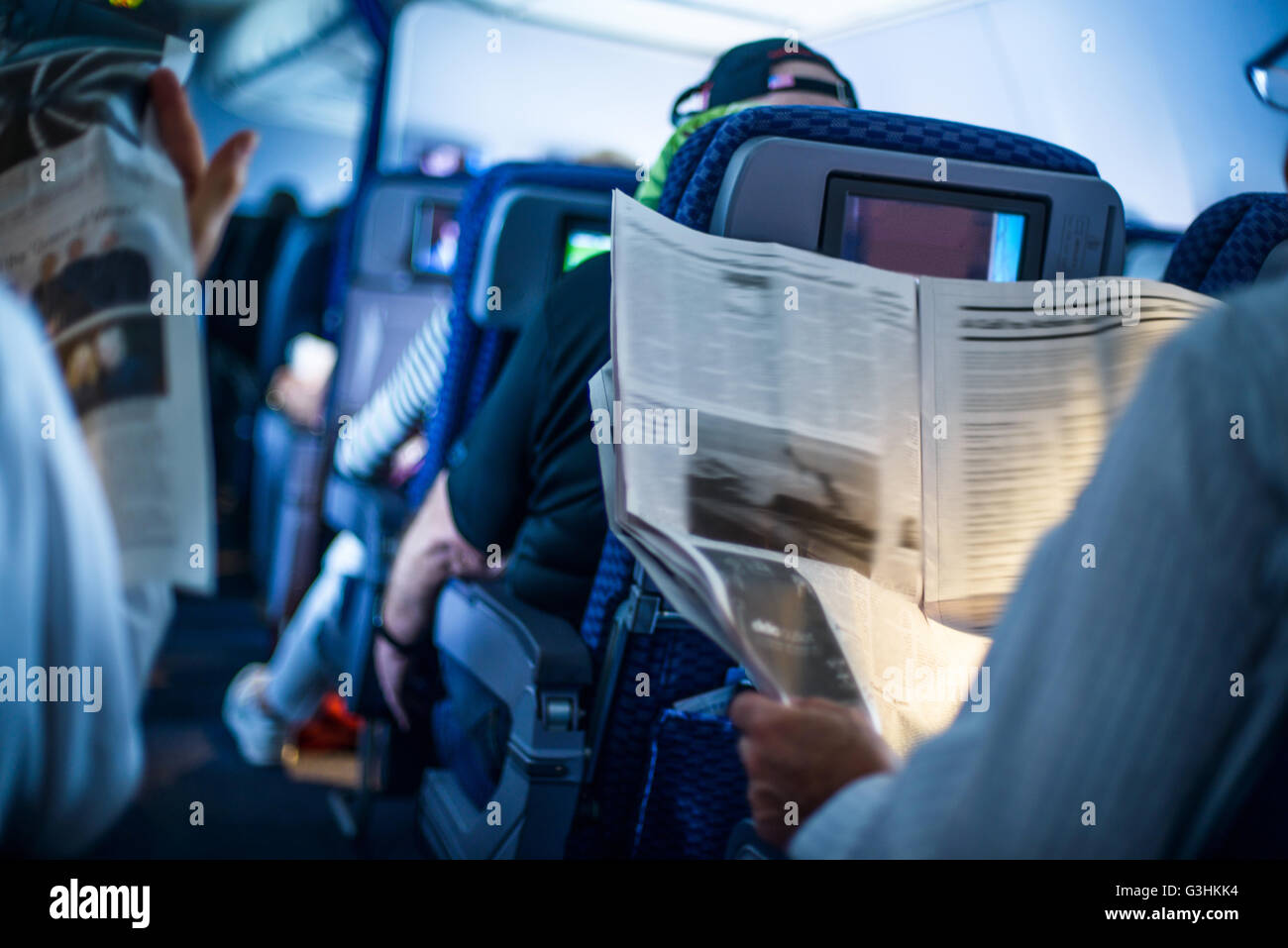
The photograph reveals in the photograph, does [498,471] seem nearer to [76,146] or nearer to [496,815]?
[496,815]

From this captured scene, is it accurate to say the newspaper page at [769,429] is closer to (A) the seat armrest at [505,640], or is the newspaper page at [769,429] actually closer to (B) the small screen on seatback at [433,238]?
(A) the seat armrest at [505,640]

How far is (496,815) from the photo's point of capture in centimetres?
110

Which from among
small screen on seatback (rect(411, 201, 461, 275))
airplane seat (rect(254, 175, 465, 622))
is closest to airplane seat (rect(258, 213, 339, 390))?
airplane seat (rect(254, 175, 465, 622))

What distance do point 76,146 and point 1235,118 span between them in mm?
2273

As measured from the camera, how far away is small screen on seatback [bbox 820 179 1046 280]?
3.05ft

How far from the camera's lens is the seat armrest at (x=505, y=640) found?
3.42 ft

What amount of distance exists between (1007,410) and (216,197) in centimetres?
72

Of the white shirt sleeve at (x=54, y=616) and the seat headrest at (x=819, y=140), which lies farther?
the seat headrest at (x=819, y=140)

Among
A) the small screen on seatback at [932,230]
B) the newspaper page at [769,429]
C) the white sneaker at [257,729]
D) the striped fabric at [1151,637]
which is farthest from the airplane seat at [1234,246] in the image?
the white sneaker at [257,729]

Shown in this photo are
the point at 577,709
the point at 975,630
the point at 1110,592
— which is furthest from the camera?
the point at 577,709

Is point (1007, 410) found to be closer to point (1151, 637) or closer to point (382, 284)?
point (1151, 637)

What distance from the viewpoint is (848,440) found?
818mm

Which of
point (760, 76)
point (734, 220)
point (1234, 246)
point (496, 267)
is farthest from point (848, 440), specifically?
point (496, 267)
